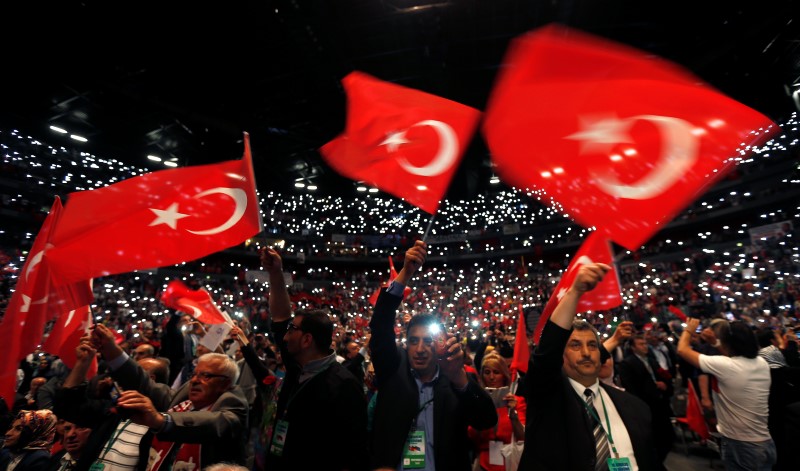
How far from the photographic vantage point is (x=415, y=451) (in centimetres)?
218

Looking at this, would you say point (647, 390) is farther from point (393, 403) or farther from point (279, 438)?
point (279, 438)

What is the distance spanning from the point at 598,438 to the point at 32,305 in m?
3.77

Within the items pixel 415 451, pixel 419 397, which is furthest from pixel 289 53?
pixel 415 451

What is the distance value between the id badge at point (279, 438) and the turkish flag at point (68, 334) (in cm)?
256

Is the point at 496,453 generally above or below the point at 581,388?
below

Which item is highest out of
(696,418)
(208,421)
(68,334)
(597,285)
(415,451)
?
(597,285)

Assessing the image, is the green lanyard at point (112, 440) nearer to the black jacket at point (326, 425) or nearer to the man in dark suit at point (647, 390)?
the black jacket at point (326, 425)

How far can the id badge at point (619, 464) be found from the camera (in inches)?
70.9

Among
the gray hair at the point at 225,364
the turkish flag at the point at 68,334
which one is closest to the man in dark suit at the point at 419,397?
the gray hair at the point at 225,364

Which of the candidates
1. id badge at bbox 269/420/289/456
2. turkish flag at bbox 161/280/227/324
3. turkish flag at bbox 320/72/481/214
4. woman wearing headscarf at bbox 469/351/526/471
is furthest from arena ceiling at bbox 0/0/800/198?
id badge at bbox 269/420/289/456

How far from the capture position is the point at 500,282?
95.5ft

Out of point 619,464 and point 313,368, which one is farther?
point 313,368

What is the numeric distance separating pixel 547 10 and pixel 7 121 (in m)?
20.5

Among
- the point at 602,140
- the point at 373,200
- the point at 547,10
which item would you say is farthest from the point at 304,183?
the point at 602,140
